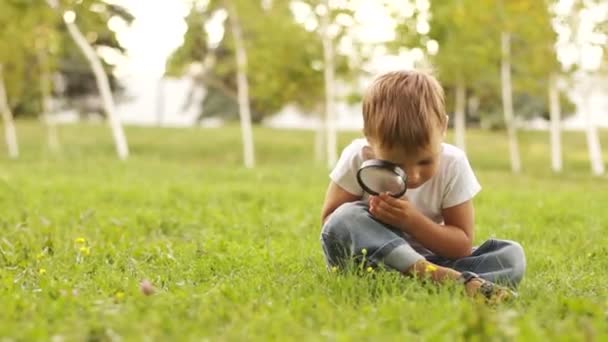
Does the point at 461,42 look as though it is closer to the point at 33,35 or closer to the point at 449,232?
the point at 33,35

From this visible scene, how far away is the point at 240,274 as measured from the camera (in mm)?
3908

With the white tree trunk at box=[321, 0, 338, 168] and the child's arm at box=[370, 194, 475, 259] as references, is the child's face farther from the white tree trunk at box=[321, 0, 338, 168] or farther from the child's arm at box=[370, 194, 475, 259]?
the white tree trunk at box=[321, 0, 338, 168]

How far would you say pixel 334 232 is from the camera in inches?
139

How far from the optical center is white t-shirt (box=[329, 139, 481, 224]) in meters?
3.50

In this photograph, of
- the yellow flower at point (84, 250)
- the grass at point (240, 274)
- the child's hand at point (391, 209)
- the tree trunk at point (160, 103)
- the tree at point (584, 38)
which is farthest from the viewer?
the tree trunk at point (160, 103)

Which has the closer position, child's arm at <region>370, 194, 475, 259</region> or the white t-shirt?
child's arm at <region>370, 194, 475, 259</region>

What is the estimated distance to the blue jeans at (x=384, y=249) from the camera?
3416 millimetres

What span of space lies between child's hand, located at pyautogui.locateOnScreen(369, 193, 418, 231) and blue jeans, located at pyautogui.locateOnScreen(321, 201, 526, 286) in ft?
0.26

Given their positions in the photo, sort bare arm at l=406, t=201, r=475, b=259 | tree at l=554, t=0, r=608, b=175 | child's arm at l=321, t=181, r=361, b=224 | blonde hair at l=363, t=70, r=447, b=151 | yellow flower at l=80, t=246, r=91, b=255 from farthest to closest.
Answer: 1. tree at l=554, t=0, r=608, b=175
2. yellow flower at l=80, t=246, r=91, b=255
3. child's arm at l=321, t=181, r=361, b=224
4. bare arm at l=406, t=201, r=475, b=259
5. blonde hair at l=363, t=70, r=447, b=151

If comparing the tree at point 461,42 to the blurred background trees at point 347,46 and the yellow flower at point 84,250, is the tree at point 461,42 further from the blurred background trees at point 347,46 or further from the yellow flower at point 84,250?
the yellow flower at point 84,250

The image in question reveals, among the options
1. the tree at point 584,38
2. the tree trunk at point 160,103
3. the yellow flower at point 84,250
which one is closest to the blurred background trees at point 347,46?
the tree at point 584,38

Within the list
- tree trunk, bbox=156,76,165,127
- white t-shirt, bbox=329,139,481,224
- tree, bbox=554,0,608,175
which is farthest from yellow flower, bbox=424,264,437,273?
tree trunk, bbox=156,76,165,127

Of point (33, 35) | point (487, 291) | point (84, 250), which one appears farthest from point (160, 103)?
point (487, 291)

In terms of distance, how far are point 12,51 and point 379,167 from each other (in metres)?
22.6
